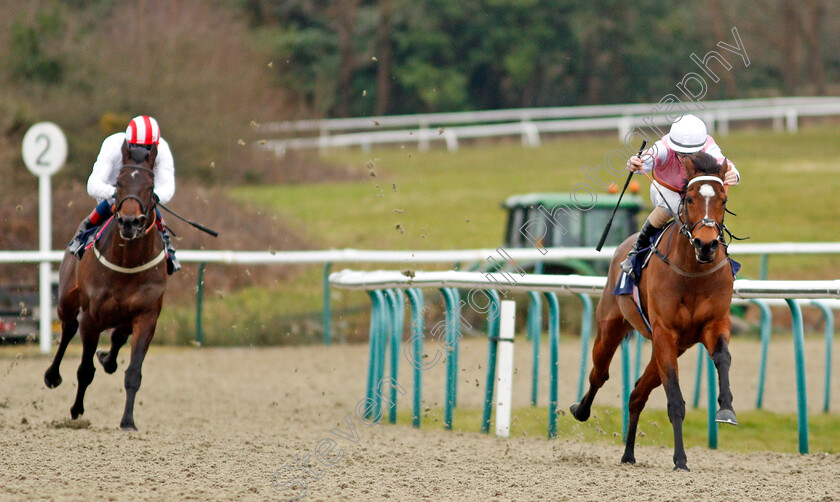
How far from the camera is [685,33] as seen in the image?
34188mm

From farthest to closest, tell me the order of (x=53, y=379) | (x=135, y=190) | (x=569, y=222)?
(x=569, y=222), (x=53, y=379), (x=135, y=190)

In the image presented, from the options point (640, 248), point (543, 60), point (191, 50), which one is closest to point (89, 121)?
point (191, 50)

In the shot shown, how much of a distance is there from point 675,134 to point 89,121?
13.5m

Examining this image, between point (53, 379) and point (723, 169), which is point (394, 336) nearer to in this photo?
point (53, 379)

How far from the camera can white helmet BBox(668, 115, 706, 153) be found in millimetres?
5551

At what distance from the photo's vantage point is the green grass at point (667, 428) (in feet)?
23.8

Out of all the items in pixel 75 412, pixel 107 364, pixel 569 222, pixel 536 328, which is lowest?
pixel 75 412

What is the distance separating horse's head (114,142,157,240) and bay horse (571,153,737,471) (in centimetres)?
265

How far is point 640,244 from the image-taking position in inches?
237

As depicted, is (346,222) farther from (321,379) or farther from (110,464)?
(110,464)

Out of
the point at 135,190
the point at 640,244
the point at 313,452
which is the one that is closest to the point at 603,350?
the point at 640,244

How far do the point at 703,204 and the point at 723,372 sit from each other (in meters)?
0.78

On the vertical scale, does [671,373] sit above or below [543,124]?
below

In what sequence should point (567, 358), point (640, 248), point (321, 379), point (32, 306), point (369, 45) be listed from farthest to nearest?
point (369, 45) < point (32, 306) < point (567, 358) < point (321, 379) < point (640, 248)
